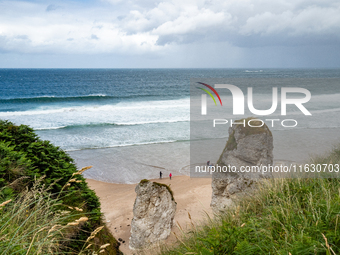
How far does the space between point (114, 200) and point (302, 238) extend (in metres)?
13.3

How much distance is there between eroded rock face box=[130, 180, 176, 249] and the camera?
9344mm

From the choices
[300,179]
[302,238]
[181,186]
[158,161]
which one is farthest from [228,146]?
[158,161]

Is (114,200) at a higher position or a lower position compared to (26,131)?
lower

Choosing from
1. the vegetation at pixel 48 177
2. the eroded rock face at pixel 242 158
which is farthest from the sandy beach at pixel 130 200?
the vegetation at pixel 48 177

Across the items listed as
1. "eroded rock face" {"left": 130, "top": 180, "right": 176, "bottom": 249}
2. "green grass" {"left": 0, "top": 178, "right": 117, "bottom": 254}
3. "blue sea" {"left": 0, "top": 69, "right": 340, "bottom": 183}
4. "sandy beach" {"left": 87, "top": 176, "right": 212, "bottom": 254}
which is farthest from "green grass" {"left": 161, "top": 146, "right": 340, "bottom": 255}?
"blue sea" {"left": 0, "top": 69, "right": 340, "bottom": 183}

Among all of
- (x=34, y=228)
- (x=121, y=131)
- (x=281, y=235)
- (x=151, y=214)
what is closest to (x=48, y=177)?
(x=34, y=228)

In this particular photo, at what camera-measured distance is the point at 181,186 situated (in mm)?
16422

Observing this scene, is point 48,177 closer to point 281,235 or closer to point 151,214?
point 281,235

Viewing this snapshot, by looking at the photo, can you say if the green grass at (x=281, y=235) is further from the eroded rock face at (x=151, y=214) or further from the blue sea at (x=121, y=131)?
the blue sea at (x=121, y=131)

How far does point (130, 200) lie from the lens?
14.7 m

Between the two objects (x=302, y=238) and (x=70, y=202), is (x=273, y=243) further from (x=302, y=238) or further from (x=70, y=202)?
(x=70, y=202)

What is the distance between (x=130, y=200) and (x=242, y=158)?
27.2 ft

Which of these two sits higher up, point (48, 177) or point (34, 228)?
point (34, 228)

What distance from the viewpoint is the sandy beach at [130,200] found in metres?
12.5
